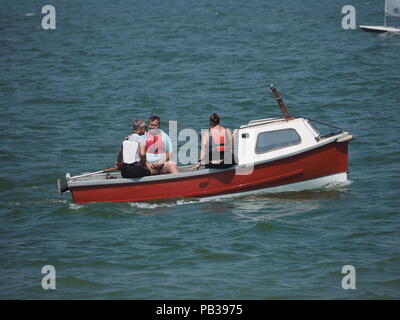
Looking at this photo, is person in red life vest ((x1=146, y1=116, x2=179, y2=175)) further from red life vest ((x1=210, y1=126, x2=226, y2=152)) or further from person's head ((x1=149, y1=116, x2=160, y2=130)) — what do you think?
red life vest ((x1=210, y1=126, x2=226, y2=152))

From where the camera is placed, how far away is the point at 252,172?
17297 millimetres

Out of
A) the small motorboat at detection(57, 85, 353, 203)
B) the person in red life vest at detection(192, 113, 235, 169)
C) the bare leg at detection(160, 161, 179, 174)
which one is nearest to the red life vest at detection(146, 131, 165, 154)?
the bare leg at detection(160, 161, 179, 174)

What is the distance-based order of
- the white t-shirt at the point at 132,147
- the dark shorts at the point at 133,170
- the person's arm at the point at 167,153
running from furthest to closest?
the person's arm at the point at 167,153, the dark shorts at the point at 133,170, the white t-shirt at the point at 132,147

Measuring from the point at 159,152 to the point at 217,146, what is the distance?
1398 mm

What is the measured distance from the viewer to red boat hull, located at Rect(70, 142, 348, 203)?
17266 mm

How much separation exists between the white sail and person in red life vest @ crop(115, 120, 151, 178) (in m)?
29.4

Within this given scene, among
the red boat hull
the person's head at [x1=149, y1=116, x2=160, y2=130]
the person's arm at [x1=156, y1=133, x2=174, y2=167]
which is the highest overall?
the person's head at [x1=149, y1=116, x2=160, y2=130]

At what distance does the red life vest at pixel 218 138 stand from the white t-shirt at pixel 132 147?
5.01ft

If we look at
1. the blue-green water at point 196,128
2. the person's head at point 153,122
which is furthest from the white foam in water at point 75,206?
the person's head at point 153,122

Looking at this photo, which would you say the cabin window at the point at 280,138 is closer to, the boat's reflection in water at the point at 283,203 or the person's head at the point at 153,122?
the boat's reflection in water at the point at 283,203

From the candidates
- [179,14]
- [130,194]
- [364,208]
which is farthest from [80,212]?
[179,14]

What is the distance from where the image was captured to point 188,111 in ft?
93.0

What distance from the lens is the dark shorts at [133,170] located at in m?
17.0

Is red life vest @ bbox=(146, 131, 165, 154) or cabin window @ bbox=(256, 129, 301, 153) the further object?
cabin window @ bbox=(256, 129, 301, 153)
